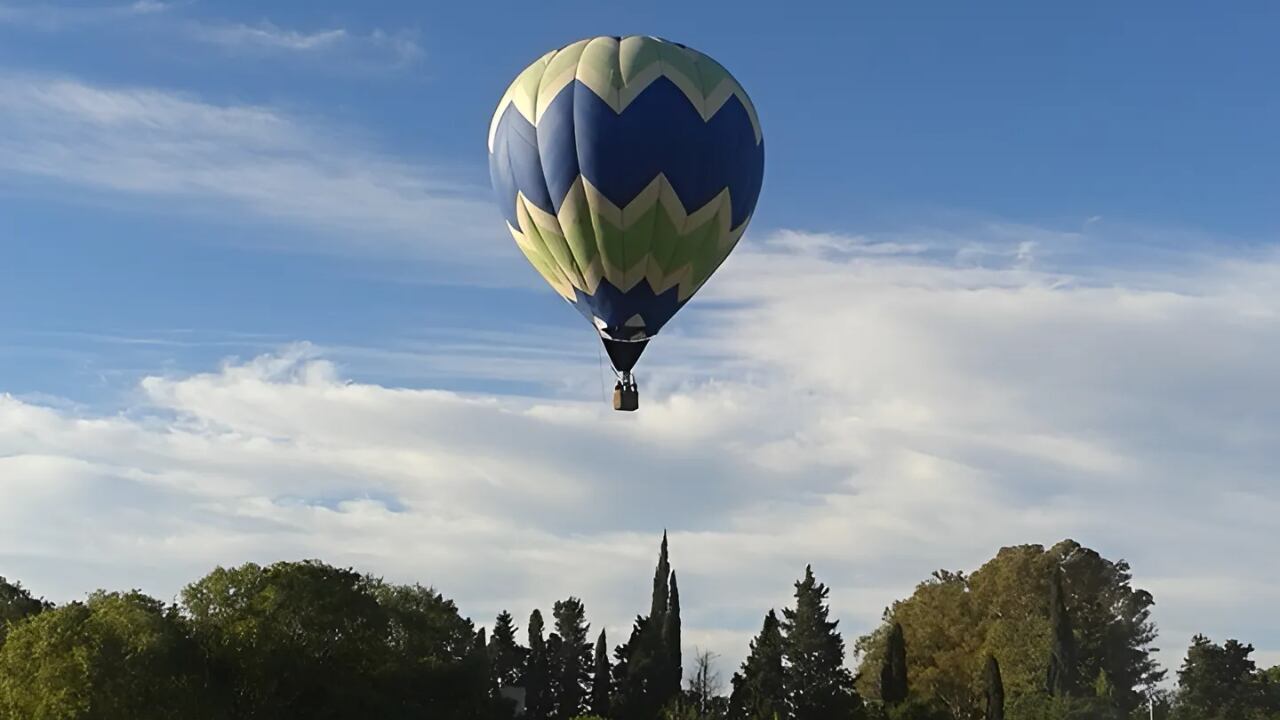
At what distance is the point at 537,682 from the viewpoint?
83.5m

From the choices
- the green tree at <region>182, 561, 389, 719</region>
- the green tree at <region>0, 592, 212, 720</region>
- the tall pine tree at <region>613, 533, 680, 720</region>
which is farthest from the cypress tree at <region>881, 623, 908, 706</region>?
the green tree at <region>0, 592, 212, 720</region>

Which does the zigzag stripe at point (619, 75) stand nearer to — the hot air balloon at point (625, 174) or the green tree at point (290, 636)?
the hot air balloon at point (625, 174)

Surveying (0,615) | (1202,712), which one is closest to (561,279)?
(0,615)

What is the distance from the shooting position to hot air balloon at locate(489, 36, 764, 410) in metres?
30.0

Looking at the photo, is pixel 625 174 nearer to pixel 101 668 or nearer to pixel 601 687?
pixel 101 668

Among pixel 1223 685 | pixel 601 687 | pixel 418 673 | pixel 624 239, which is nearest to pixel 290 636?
pixel 418 673

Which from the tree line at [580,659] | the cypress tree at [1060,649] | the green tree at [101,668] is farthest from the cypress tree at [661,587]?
the green tree at [101,668]

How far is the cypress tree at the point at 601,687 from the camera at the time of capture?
253 ft

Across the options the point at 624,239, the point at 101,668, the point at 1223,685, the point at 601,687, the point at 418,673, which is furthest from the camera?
the point at 1223,685

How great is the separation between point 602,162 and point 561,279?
296cm

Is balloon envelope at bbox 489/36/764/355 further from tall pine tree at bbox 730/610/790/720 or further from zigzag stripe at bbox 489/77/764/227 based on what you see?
tall pine tree at bbox 730/610/790/720

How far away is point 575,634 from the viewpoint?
3497 inches

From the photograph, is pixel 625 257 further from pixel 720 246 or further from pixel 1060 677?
pixel 1060 677

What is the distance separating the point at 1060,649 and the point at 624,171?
54728 mm
